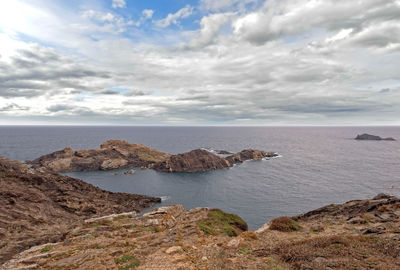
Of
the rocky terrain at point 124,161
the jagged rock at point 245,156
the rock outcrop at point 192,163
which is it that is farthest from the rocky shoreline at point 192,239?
the jagged rock at point 245,156

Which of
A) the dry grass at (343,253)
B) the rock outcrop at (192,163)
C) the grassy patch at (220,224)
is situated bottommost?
the rock outcrop at (192,163)

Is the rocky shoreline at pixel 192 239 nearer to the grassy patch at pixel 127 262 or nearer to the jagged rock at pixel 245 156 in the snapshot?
the grassy patch at pixel 127 262

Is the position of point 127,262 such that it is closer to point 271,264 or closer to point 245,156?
point 271,264

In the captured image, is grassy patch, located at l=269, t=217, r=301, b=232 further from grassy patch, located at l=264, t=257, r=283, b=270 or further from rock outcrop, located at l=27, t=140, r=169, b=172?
rock outcrop, located at l=27, t=140, r=169, b=172

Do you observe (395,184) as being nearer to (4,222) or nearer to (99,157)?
(4,222)

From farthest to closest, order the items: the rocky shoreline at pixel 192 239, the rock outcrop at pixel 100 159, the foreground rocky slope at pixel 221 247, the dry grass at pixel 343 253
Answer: the rock outcrop at pixel 100 159 < the rocky shoreline at pixel 192 239 < the foreground rocky slope at pixel 221 247 < the dry grass at pixel 343 253

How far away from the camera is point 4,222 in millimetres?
29625

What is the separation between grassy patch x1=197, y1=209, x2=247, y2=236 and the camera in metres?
25.0

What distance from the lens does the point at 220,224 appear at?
27438mm

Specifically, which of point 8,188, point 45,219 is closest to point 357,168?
point 45,219

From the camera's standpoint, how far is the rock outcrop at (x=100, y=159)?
113250 millimetres

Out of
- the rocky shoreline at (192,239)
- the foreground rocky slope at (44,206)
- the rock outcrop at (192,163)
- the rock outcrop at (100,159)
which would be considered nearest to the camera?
the rocky shoreline at (192,239)

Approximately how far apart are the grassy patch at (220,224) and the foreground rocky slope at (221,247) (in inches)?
5.4

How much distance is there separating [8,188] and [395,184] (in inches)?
4677
